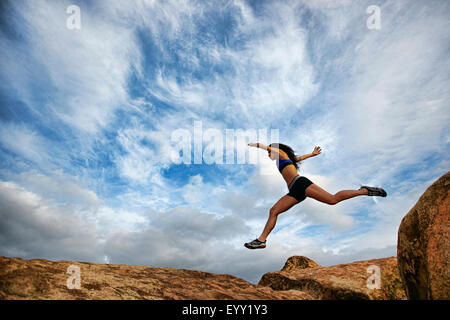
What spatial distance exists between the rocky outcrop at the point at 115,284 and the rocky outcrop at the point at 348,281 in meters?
0.82

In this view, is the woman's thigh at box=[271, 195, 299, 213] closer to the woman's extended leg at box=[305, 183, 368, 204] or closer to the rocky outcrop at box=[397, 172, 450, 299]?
the woman's extended leg at box=[305, 183, 368, 204]

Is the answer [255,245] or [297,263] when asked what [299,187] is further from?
[297,263]

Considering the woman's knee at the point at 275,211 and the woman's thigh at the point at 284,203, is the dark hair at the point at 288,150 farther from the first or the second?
the woman's knee at the point at 275,211

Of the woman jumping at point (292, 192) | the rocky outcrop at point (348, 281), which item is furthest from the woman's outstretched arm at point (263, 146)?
the rocky outcrop at point (348, 281)

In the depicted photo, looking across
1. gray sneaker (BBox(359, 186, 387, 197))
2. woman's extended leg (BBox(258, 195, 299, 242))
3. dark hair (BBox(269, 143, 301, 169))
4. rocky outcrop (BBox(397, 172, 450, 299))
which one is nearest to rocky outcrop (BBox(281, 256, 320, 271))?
woman's extended leg (BBox(258, 195, 299, 242))

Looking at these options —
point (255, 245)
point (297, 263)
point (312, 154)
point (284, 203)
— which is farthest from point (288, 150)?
point (297, 263)

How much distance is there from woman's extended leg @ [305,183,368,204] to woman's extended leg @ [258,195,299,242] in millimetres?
468

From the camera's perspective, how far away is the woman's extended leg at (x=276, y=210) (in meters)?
6.87

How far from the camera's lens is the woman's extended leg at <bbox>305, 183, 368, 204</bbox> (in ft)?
21.3

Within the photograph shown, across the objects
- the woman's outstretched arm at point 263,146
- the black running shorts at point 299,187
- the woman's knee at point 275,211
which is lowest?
the woman's knee at point 275,211
